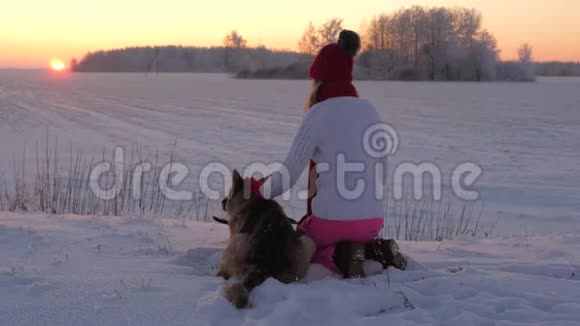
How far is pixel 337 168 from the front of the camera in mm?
3936

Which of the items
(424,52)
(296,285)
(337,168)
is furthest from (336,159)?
(424,52)

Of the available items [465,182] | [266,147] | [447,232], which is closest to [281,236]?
[447,232]

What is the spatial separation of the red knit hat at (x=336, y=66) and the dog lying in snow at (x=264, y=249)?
0.91 metres

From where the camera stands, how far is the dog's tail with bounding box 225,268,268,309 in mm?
3367

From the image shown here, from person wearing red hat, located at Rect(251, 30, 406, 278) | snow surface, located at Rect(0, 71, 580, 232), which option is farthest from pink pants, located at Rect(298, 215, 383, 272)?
snow surface, located at Rect(0, 71, 580, 232)

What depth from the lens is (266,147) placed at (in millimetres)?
13688

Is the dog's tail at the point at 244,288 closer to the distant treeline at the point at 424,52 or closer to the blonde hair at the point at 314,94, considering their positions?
the blonde hair at the point at 314,94

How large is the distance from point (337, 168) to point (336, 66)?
2.38 feet

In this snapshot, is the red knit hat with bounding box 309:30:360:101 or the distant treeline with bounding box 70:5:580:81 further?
the distant treeline with bounding box 70:5:580:81

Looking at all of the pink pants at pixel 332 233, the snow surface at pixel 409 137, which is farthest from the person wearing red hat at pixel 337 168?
the snow surface at pixel 409 137

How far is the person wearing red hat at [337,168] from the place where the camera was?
3.88 meters

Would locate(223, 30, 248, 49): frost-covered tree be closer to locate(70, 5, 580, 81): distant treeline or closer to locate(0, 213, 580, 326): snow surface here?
locate(70, 5, 580, 81): distant treeline

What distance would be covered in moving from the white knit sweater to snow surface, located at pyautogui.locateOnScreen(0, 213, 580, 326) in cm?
53

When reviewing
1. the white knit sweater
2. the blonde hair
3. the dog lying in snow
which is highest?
the blonde hair
